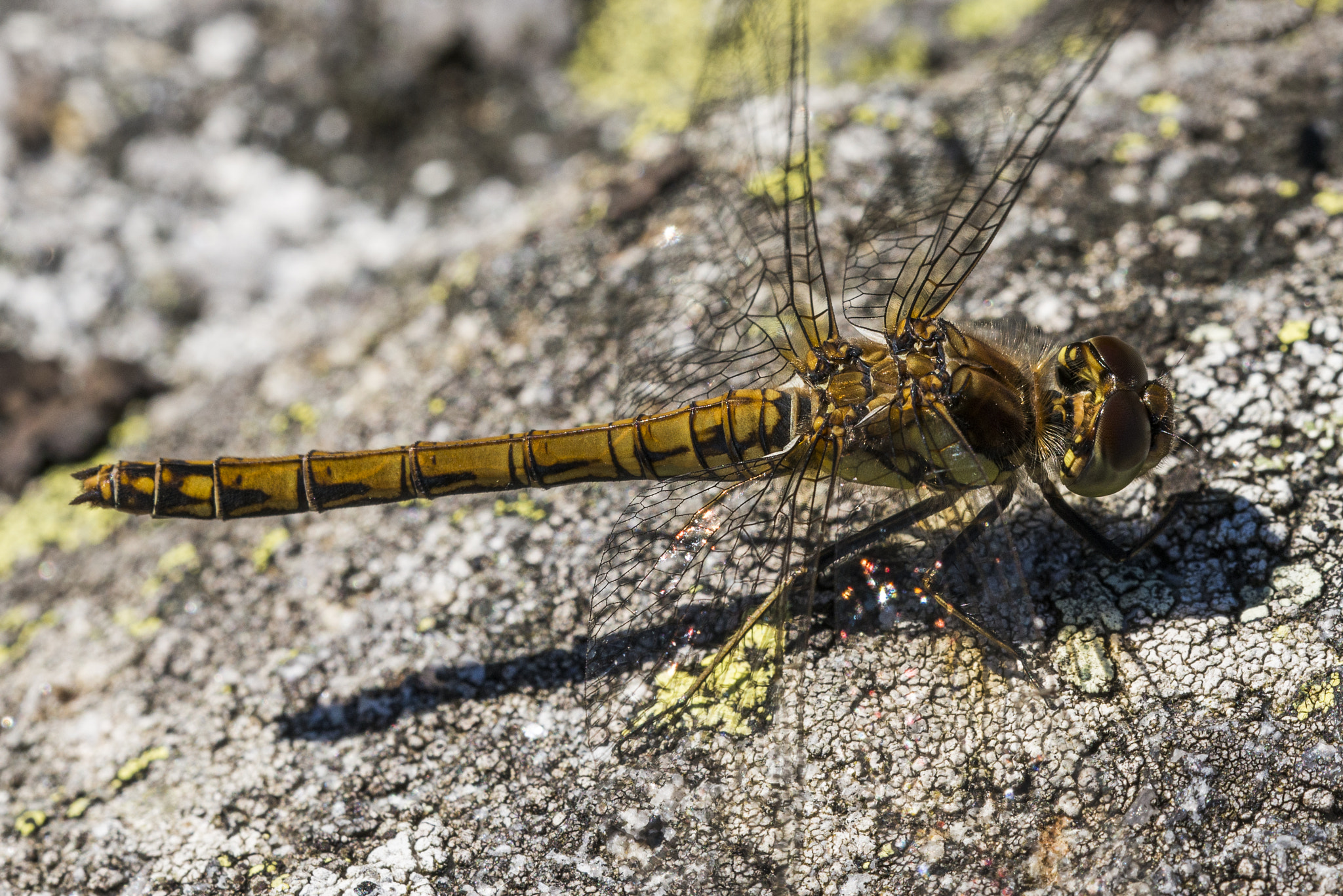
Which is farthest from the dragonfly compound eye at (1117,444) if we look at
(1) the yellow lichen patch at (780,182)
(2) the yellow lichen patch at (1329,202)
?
(2) the yellow lichen patch at (1329,202)

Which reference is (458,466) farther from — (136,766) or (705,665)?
(136,766)

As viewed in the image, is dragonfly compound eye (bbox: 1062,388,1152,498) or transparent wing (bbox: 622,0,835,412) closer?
dragonfly compound eye (bbox: 1062,388,1152,498)

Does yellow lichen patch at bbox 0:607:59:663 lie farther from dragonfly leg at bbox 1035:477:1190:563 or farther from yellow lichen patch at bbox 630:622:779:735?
dragonfly leg at bbox 1035:477:1190:563

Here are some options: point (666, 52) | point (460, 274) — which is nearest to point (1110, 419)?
point (460, 274)

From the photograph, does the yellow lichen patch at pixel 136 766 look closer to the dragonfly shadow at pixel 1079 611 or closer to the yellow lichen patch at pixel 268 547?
the dragonfly shadow at pixel 1079 611

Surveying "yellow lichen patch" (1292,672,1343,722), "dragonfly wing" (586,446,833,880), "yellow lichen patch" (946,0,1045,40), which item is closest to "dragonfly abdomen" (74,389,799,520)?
"dragonfly wing" (586,446,833,880)

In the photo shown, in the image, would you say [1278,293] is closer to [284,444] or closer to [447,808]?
[447,808]

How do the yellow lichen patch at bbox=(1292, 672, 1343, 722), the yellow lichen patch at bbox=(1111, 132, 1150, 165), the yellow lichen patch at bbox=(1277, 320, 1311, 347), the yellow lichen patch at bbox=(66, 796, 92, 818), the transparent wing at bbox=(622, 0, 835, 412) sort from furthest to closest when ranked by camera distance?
the yellow lichen patch at bbox=(1111, 132, 1150, 165) → the transparent wing at bbox=(622, 0, 835, 412) → the yellow lichen patch at bbox=(1277, 320, 1311, 347) → the yellow lichen patch at bbox=(66, 796, 92, 818) → the yellow lichen patch at bbox=(1292, 672, 1343, 722)

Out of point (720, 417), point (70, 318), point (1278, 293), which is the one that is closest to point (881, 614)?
point (720, 417)
